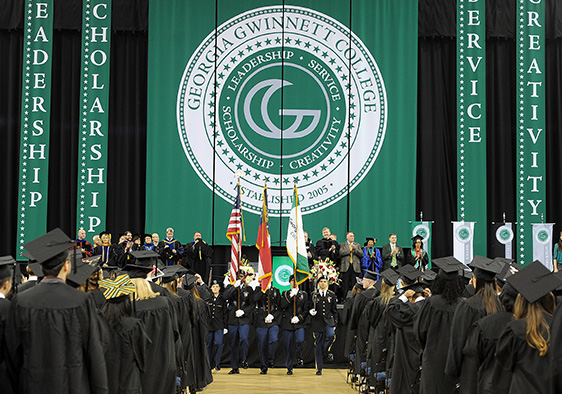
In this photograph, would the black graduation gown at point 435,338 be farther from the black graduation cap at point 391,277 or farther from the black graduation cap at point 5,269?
the black graduation cap at point 5,269

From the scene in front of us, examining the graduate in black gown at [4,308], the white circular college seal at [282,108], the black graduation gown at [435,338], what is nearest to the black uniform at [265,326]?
the white circular college seal at [282,108]

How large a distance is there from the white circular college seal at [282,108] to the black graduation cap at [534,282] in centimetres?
1547

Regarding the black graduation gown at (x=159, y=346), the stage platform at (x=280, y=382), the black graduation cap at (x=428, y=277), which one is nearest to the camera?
the black graduation gown at (x=159, y=346)

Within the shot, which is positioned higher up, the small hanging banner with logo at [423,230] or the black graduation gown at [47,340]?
the small hanging banner with logo at [423,230]

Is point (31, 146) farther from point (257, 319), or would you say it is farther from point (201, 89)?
point (257, 319)

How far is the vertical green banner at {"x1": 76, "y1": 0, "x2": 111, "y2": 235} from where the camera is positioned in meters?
20.2

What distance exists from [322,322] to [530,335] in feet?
32.2

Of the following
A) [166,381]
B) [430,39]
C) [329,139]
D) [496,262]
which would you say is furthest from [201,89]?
[496,262]

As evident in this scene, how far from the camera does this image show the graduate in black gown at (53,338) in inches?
199

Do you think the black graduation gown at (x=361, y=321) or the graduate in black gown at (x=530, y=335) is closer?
the graduate in black gown at (x=530, y=335)

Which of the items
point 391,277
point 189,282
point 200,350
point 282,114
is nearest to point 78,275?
point 391,277

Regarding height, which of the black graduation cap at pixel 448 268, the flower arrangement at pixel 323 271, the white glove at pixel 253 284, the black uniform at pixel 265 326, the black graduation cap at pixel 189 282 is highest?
the black graduation cap at pixel 448 268

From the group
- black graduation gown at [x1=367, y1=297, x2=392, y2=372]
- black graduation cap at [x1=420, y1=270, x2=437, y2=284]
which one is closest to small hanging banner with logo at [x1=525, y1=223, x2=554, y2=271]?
black graduation gown at [x1=367, y1=297, x2=392, y2=372]

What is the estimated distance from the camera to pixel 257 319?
47.6ft
